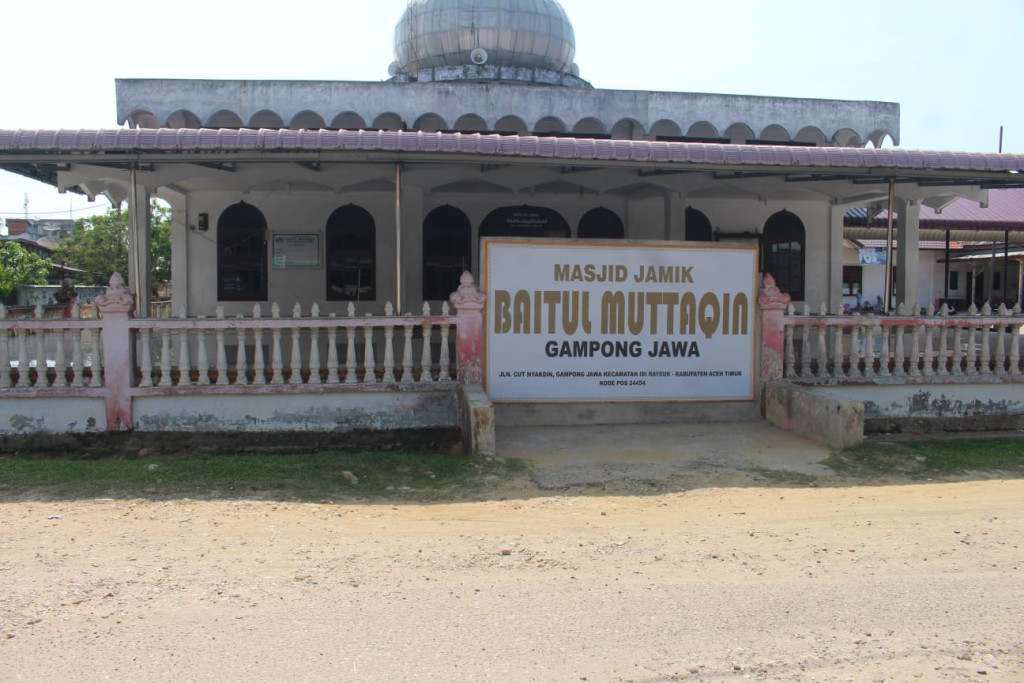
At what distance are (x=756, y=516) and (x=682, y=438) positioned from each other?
2.29m

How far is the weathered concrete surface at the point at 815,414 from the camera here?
7152mm

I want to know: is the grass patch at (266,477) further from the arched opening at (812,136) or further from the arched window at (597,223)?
the arched opening at (812,136)

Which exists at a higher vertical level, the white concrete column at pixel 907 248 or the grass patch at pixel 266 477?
the white concrete column at pixel 907 248

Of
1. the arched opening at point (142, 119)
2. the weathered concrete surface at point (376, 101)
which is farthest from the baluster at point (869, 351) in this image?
the arched opening at point (142, 119)

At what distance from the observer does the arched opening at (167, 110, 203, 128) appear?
11.8m

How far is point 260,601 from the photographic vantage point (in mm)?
3838

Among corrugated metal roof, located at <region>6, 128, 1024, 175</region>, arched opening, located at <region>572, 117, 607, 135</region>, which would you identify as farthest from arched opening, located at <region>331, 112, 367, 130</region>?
corrugated metal roof, located at <region>6, 128, 1024, 175</region>

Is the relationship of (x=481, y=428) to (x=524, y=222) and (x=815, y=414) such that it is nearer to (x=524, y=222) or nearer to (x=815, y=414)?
(x=815, y=414)

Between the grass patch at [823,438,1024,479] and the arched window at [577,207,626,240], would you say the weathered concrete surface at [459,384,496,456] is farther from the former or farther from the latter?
the arched window at [577,207,626,240]

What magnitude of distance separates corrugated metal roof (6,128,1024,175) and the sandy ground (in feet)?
11.9

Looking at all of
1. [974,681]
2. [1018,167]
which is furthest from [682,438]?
[1018,167]

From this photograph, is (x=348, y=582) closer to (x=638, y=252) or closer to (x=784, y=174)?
(x=638, y=252)

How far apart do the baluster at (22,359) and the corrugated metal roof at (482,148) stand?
178 centimetres

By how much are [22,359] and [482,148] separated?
4.80 m
